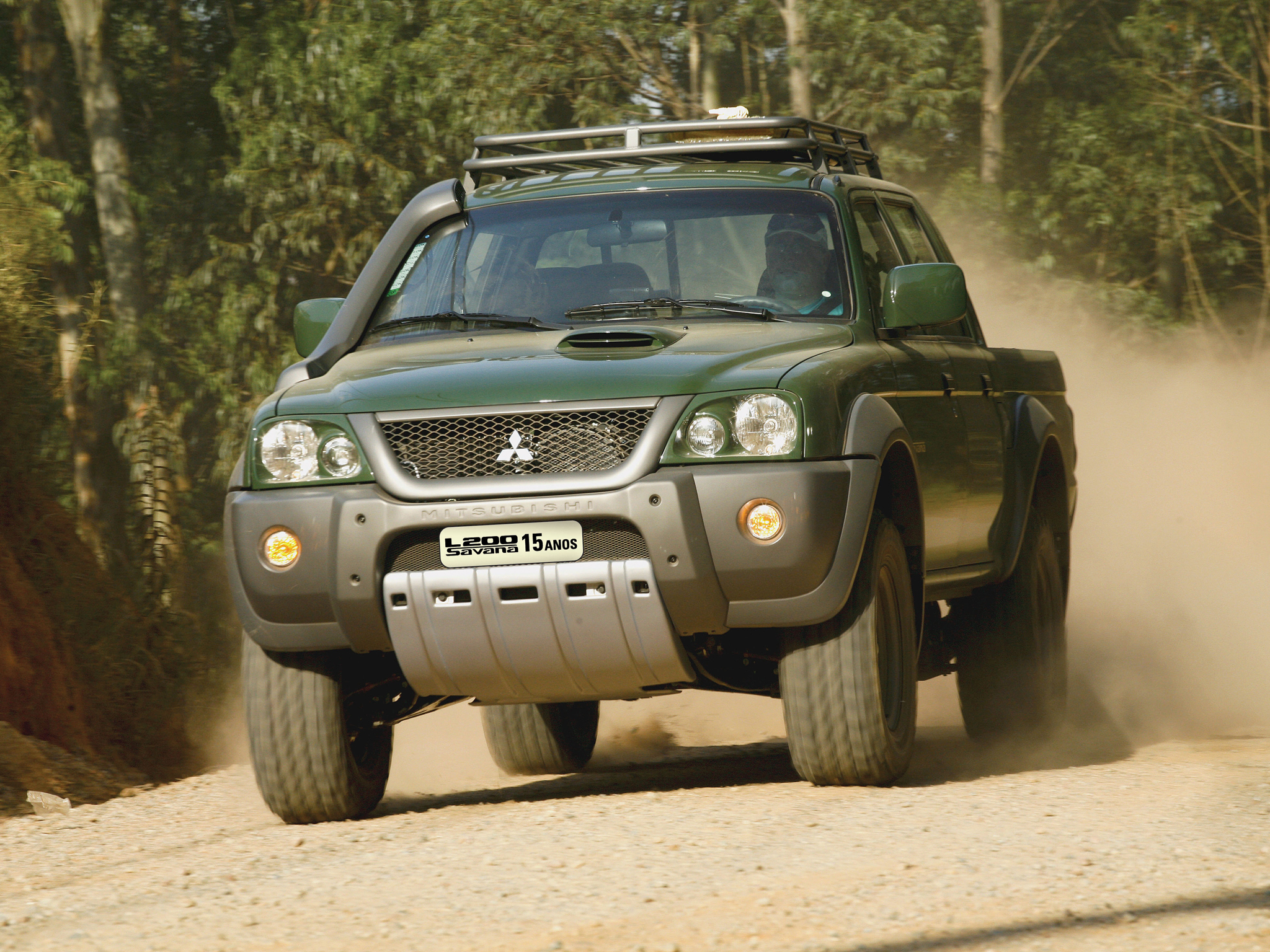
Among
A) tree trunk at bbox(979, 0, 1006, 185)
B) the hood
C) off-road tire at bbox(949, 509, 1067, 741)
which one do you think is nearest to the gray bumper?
the hood

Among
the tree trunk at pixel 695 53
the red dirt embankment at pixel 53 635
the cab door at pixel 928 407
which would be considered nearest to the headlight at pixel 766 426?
the cab door at pixel 928 407

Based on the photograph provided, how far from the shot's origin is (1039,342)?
2270 centimetres

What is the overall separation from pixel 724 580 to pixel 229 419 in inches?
781

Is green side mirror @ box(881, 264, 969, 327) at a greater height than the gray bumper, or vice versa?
green side mirror @ box(881, 264, 969, 327)

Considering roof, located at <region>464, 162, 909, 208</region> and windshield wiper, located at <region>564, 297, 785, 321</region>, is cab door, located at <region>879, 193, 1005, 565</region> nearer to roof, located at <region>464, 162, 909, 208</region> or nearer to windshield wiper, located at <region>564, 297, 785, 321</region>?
roof, located at <region>464, 162, 909, 208</region>

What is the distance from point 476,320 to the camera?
6391mm

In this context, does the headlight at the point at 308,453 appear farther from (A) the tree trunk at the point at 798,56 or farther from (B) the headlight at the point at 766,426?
(A) the tree trunk at the point at 798,56

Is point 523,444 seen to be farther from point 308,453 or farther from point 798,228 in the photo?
point 798,228

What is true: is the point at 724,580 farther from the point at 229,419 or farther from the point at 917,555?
the point at 229,419

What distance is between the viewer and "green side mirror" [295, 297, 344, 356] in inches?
258

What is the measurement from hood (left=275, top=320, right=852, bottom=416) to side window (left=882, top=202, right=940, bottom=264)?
1440 mm

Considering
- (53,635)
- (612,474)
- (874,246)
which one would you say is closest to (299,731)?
(612,474)

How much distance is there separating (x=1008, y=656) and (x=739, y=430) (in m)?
2.79

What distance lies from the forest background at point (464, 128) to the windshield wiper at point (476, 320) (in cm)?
983
